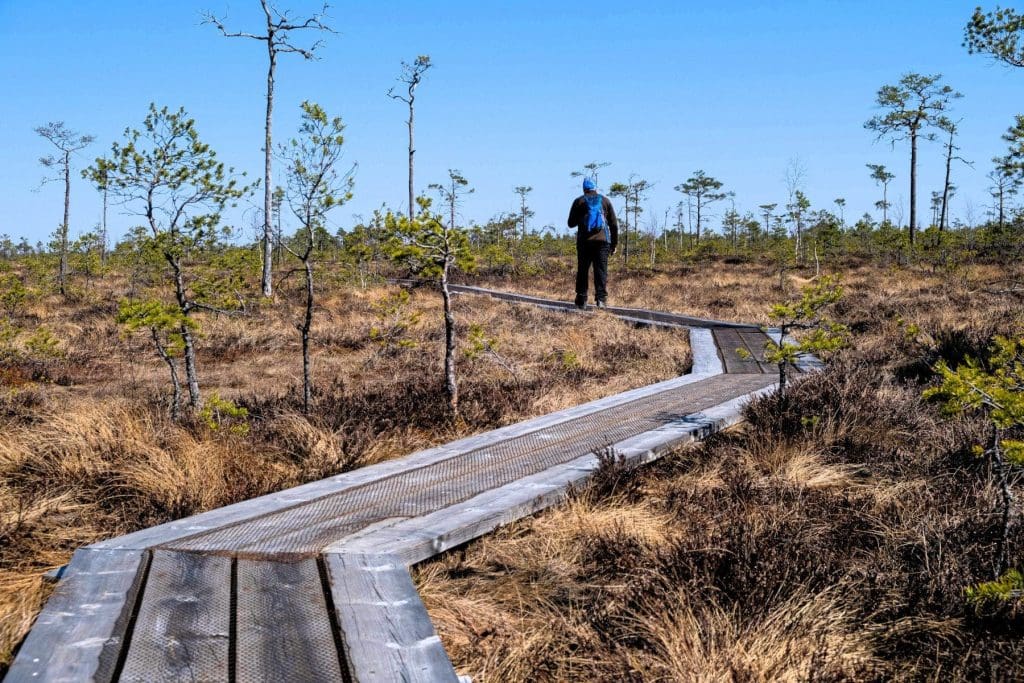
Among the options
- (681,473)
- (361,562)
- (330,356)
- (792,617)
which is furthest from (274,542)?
(330,356)

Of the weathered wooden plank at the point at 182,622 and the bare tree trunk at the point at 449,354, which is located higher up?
the bare tree trunk at the point at 449,354

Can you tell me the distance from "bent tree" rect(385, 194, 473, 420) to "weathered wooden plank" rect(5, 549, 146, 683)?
12.3 feet

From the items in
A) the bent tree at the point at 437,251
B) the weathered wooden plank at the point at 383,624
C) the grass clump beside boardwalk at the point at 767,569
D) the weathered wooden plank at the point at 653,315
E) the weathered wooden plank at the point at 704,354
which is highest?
the bent tree at the point at 437,251

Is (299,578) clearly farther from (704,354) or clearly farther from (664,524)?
(704,354)

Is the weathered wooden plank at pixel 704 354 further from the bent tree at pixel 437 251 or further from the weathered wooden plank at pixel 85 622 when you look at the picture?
the weathered wooden plank at pixel 85 622

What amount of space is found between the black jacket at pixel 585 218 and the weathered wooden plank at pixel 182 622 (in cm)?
1007

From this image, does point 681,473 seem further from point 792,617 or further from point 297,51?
point 297,51

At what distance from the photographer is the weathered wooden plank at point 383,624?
83.1 inches

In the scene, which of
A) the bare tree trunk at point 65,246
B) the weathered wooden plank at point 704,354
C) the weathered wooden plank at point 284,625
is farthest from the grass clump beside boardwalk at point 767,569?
the bare tree trunk at point 65,246

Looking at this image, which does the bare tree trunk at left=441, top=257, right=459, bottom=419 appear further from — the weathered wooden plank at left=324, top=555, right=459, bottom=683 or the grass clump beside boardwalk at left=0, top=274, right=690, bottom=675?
the weathered wooden plank at left=324, top=555, right=459, bottom=683

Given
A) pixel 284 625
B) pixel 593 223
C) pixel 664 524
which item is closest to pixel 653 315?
pixel 593 223

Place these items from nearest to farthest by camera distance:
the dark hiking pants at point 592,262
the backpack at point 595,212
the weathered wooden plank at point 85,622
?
the weathered wooden plank at point 85,622
the backpack at point 595,212
the dark hiking pants at point 592,262

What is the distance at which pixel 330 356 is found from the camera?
42.1 ft

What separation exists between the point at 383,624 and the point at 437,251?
15.5 ft
